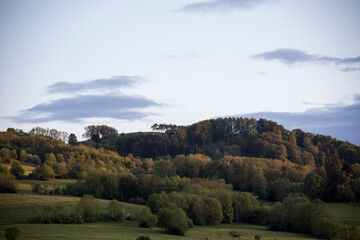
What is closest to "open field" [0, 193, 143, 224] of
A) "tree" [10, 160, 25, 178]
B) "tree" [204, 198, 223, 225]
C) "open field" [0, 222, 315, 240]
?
"open field" [0, 222, 315, 240]

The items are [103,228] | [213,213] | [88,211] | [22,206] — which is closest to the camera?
[103,228]

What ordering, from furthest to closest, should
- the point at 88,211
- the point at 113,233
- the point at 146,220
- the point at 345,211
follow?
the point at 345,211
the point at 88,211
the point at 146,220
the point at 113,233

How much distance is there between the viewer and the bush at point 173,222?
2968 inches

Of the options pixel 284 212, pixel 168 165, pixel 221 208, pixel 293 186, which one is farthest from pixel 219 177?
pixel 284 212

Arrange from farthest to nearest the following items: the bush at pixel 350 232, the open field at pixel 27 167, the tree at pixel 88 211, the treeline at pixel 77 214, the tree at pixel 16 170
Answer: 1. the open field at pixel 27 167
2. the tree at pixel 16 170
3. the tree at pixel 88 211
4. the treeline at pixel 77 214
5. the bush at pixel 350 232

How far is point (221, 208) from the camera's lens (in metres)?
95.6

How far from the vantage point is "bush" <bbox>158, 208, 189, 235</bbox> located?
247ft

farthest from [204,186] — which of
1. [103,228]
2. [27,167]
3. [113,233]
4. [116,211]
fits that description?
[27,167]

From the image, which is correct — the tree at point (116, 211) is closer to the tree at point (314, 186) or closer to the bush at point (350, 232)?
the bush at point (350, 232)

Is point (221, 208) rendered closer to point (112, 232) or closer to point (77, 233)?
point (112, 232)

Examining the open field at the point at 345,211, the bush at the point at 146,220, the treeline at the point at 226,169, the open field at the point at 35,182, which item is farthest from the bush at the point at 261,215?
the open field at the point at 35,182

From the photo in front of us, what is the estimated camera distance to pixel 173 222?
75.9m

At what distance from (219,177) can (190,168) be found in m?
15.8

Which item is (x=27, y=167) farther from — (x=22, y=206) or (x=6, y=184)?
(x=22, y=206)
